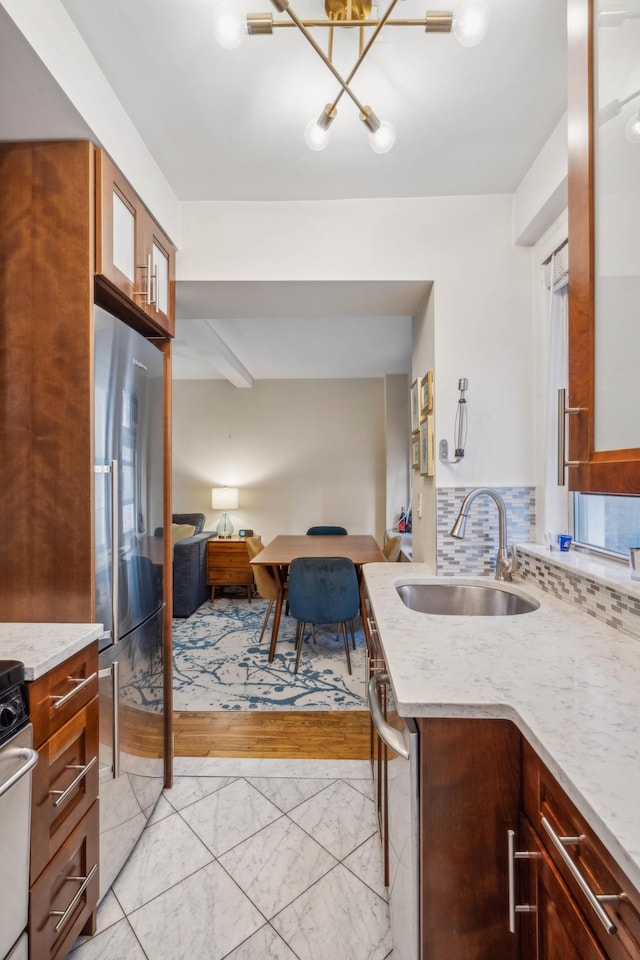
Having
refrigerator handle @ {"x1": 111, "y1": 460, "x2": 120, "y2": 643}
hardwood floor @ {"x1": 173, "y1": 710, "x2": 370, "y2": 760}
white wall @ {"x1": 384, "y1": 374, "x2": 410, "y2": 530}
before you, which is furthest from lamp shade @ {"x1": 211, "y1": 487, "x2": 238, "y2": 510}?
refrigerator handle @ {"x1": 111, "y1": 460, "x2": 120, "y2": 643}

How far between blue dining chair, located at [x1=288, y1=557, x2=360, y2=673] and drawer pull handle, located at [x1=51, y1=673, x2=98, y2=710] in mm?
1817

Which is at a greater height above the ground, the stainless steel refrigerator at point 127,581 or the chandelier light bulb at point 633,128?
the chandelier light bulb at point 633,128

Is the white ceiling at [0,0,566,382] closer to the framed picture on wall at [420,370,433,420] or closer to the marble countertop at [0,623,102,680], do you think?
the framed picture on wall at [420,370,433,420]

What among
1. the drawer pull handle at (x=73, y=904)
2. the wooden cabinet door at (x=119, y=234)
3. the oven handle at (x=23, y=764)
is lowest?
the drawer pull handle at (x=73, y=904)

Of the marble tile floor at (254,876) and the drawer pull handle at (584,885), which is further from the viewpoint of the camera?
the marble tile floor at (254,876)

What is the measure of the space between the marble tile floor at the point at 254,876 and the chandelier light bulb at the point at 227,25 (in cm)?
227

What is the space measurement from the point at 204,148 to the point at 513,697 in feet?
6.45

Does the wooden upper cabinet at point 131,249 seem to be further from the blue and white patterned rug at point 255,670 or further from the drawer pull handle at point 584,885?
the blue and white patterned rug at point 255,670

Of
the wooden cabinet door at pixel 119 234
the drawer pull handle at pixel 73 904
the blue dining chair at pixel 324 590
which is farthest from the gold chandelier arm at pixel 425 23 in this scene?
the blue dining chair at pixel 324 590

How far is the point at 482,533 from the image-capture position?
1856 millimetres

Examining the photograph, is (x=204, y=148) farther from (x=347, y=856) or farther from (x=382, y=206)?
(x=347, y=856)

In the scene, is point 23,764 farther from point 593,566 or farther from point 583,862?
point 593,566

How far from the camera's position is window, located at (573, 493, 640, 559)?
138cm

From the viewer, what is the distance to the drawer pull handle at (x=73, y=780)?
1073 millimetres
